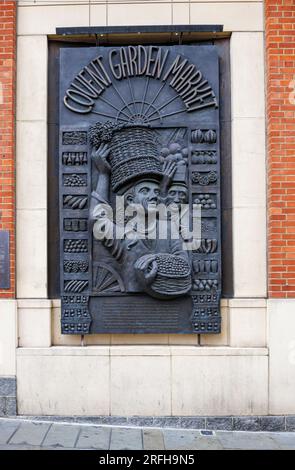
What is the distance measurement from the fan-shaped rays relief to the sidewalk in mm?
4218

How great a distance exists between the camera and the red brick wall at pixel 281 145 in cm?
642

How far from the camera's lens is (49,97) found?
684cm

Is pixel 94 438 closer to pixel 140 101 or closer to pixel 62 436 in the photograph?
pixel 62 436

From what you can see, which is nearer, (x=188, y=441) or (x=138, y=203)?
(x=188, y=441)

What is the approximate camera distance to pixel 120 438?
19.2 ft

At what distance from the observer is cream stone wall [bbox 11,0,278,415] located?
6398 millimetres

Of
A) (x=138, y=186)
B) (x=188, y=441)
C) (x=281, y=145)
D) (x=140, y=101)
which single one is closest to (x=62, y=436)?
(x=188, y=441)

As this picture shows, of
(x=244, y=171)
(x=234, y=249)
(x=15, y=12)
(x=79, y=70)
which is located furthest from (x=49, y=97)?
(x=234, y=249)

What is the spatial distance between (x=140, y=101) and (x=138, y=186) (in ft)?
3.96

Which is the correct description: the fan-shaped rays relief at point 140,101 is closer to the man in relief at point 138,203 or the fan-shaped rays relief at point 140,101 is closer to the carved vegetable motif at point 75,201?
the man in relief at point 138,203

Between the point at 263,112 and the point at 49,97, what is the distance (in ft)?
10.1

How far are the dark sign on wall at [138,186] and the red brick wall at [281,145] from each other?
29.0 inches

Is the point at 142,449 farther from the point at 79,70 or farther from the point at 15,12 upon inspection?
the point at 15,12

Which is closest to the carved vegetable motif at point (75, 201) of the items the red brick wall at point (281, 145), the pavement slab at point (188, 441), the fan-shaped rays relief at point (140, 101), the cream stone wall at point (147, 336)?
the cream stone wall at point (147, 336)
